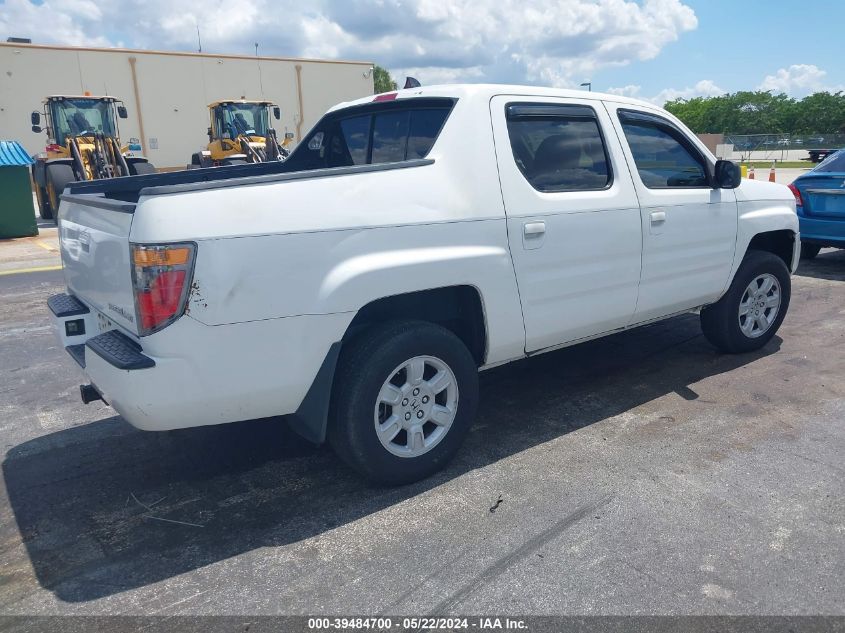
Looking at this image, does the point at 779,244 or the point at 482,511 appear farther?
the point at 779,244

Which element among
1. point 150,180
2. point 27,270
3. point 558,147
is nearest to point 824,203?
point 558,147

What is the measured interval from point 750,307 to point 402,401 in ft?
11.0

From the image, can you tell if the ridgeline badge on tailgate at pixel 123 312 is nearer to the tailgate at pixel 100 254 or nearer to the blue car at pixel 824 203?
the tailgate at pixel 100 254

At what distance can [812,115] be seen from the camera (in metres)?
75.2

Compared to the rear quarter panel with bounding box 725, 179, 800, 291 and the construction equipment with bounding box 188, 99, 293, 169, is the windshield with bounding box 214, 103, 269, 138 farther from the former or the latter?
the rear quarter panel with bounding box 725, 179, 800, 291

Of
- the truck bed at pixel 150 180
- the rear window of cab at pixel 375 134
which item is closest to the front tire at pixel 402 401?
the rear window of cab at pixel 375 134

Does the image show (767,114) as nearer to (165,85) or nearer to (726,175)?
(165,85)

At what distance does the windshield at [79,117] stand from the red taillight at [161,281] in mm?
17135

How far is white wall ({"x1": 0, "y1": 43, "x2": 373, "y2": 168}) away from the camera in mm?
28328

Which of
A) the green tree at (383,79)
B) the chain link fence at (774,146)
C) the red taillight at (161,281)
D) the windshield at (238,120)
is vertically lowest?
the red taillight at (161,281)

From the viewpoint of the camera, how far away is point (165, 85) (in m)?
31.2

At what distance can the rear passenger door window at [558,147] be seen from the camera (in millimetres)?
3771

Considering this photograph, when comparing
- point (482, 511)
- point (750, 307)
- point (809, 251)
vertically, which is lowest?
point (482, 511)

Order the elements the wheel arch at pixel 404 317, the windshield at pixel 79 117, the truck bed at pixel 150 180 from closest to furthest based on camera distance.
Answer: the wheel arch at pixel 404 317 < the truck bed at pixel 150 180 < the windshield at pixel 79 117
